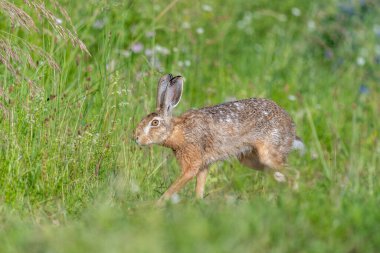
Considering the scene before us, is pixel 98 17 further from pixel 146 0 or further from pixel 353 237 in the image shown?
pixel 353 237

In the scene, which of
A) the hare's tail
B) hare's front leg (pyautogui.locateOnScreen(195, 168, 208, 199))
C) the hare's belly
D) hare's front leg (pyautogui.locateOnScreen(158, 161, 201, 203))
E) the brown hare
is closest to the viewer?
hare's front leg (pyautogui.locateOnScreen(158, 161, 201, 203))

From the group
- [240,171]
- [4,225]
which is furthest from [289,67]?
[4,225]

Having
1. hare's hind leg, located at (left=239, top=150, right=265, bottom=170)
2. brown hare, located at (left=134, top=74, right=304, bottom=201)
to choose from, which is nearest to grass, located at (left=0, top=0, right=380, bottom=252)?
hare's hind leg, located at (left=239, top=150, right=265, bottom=170)

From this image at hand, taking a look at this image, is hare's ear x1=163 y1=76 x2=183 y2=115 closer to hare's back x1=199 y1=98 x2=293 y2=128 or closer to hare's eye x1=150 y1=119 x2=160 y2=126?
hare's eye x1=150 y1=119 x2=160 y2=126

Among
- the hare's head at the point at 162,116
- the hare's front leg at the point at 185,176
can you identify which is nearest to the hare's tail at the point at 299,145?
the hare's front leg at the point at 185,176

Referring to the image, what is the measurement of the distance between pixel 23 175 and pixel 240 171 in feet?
7.36

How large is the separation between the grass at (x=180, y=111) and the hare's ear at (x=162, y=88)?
253mm

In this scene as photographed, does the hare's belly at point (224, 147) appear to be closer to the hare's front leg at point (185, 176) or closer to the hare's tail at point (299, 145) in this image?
the hare's front leg at point (185, 176)

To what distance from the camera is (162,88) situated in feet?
22.1

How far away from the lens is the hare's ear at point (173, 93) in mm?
6695

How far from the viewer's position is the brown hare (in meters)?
6.74

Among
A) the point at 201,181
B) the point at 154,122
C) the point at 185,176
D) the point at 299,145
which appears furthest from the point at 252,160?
the point at 154,122

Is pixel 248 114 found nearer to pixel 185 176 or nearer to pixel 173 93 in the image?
pixel 173 93

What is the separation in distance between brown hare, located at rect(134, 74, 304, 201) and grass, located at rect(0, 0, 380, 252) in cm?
18
